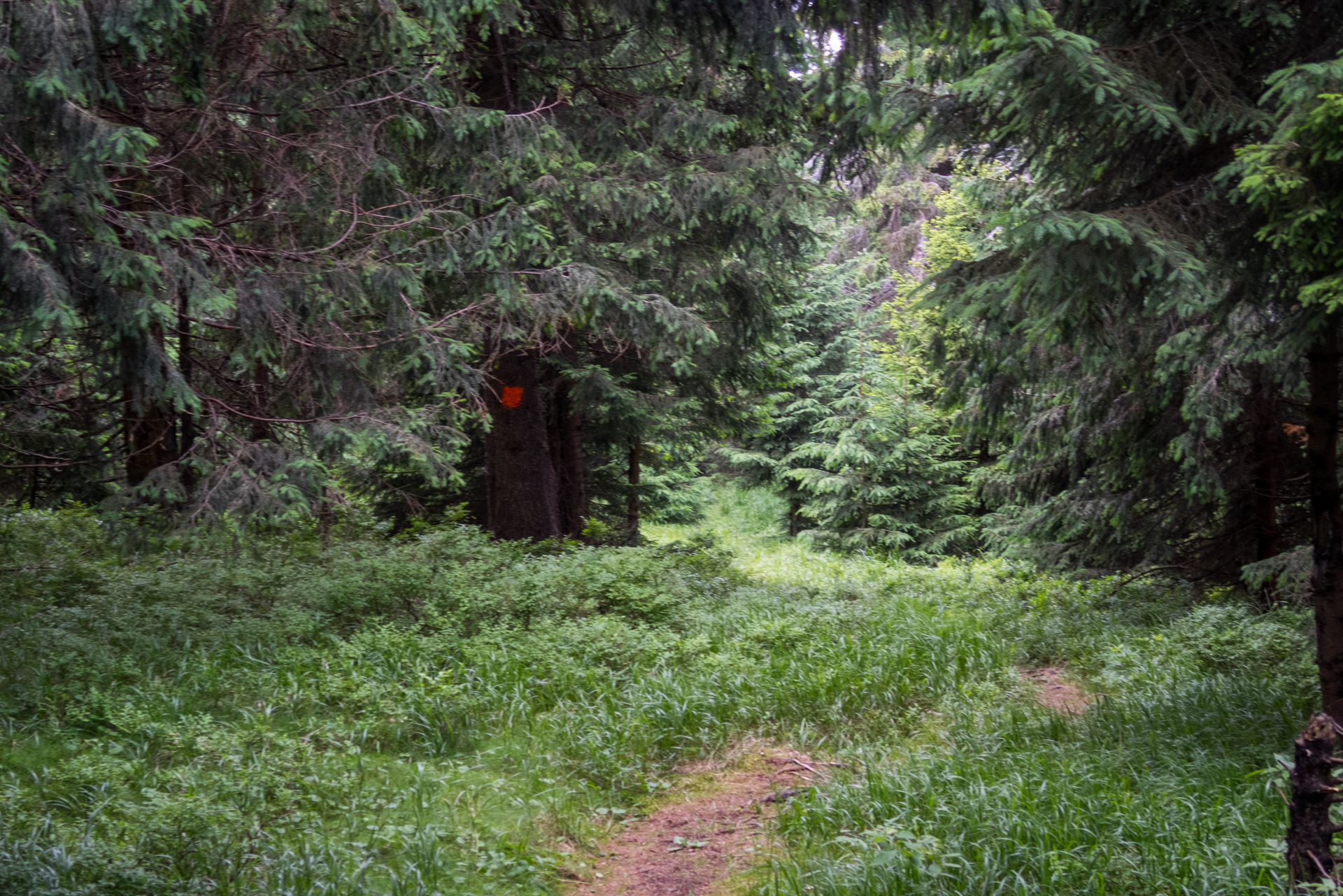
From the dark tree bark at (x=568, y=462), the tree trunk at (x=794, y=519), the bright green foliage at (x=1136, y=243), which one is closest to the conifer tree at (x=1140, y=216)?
the bright green foliage at (x=1136, y=243)

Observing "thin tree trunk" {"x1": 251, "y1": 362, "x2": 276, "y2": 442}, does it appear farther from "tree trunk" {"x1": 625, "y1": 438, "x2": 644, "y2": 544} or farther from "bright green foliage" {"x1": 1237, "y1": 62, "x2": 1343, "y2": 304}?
"tree trunk" {"x1": 625, "y1": 438, "x2": 644, "y2": 544}

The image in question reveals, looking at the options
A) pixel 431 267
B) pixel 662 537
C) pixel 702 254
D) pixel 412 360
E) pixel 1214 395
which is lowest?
pixel 662 537

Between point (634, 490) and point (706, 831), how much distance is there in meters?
10.1

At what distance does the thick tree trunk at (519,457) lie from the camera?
34.4ft

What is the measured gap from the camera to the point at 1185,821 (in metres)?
3.86

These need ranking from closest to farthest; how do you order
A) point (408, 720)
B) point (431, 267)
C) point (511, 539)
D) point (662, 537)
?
1. point (408, 720)
2. point (431, 267)
3. point (511, 539)
4. point (662, 537)

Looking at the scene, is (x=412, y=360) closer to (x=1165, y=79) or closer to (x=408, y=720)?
(x=408, y=720)

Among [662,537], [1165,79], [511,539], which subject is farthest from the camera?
[662,537]

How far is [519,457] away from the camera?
10.7 meters

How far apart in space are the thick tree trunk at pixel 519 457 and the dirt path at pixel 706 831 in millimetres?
5404

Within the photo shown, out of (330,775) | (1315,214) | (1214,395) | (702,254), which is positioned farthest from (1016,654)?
(702,254)

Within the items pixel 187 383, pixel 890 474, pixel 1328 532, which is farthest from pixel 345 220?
pixel 890 474

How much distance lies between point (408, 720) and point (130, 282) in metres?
3.15

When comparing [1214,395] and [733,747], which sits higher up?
[1214,395]
